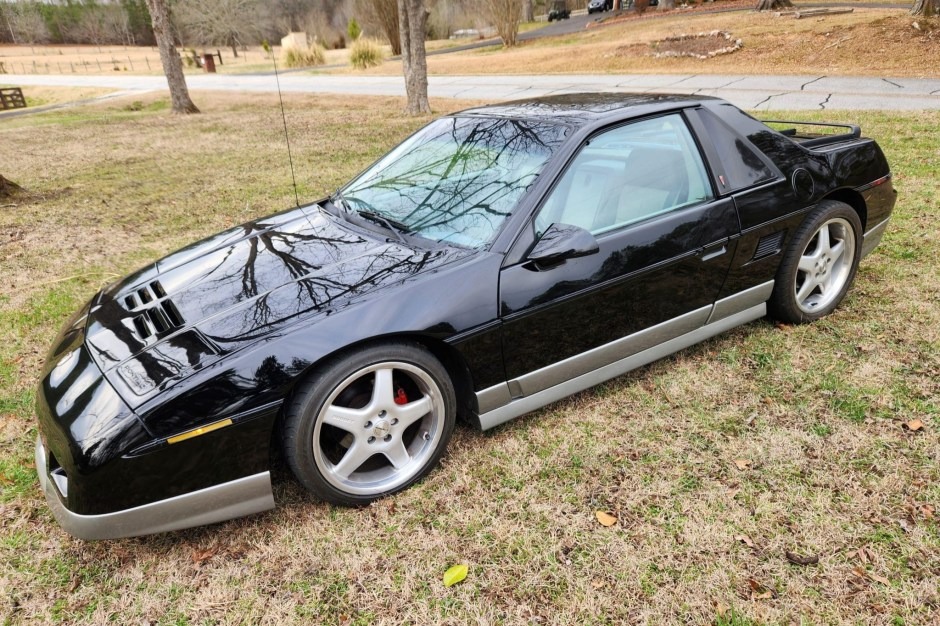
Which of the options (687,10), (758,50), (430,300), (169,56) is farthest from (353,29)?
(430,300)

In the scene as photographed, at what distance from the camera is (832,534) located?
7.32ft

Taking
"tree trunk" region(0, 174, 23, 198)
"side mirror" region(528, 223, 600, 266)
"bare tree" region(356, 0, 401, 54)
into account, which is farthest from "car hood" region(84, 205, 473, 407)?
"bare tree" region(356, 0, 401, 54)

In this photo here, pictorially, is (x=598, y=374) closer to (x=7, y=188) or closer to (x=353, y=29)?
(x=7, y=188)

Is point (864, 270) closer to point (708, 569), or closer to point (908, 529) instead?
point (908, 529)

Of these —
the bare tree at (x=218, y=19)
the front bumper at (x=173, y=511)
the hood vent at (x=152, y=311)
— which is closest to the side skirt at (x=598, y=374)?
the front bumper at (x=173, y=511)

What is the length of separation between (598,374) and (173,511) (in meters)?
1.84

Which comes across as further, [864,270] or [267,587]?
[864,270]

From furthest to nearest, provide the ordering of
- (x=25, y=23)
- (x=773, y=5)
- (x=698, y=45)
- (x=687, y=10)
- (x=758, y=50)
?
(x=25, y=23), (x=687, y=10), (x=773, y=5), (x=698, y=45), (x=758, y=50)

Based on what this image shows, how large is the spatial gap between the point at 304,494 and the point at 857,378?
2754 millimetres

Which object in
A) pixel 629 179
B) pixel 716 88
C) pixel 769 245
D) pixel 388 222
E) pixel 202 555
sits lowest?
pixel 202 555

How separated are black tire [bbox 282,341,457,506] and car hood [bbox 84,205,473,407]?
256 millimetres

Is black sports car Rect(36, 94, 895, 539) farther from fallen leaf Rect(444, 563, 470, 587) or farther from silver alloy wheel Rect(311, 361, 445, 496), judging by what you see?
fallen leaf Rect(444, 563, 470, 587)

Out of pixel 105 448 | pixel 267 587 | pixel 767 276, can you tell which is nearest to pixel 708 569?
pixel 267 587

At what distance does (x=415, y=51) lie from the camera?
12227mm
